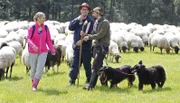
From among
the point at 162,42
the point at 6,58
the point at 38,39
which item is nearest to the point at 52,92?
the point at 38,39

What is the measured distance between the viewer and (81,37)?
1036 centimetres

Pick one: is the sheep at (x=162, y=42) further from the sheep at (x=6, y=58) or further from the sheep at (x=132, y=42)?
the sheep at (x=6, y=58)

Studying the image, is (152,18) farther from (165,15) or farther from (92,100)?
(92,100)

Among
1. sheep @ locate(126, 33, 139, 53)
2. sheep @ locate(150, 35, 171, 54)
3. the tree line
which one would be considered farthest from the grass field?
the tree line

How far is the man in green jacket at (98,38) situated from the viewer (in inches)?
392

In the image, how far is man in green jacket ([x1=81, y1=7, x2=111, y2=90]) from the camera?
32.7ft

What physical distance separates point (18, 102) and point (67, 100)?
119cm

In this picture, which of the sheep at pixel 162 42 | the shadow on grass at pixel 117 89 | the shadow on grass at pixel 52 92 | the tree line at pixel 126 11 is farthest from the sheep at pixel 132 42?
the tree line at pixel 126 11

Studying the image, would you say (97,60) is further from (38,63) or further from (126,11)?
(126,11)

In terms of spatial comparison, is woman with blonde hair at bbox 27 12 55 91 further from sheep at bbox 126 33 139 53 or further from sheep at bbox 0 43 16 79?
sheep at bbox 126 33 139 53

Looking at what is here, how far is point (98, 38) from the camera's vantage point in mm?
10055

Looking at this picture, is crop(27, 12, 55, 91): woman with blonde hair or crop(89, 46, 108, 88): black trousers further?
crop(89, 46, 108, 88): black trousers

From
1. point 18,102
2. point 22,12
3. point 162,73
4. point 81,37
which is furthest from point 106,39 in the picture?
point 22,12

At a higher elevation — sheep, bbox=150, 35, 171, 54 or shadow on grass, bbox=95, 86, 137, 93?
sheep, bbox=150, 35, 171, 54
